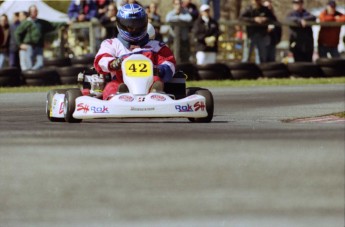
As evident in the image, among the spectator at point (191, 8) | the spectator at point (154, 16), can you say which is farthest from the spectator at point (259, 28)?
the spectator at point (154, 16)

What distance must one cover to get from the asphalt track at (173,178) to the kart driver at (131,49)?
271cm

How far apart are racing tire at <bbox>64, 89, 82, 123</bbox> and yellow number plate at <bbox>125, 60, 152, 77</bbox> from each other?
20.1 inches

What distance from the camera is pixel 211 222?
642 cm

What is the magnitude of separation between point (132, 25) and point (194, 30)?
31.7 ft

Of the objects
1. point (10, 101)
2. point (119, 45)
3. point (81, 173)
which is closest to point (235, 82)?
point (10, 101)

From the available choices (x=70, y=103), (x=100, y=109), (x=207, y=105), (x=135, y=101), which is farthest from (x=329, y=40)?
(x=100, y=109)

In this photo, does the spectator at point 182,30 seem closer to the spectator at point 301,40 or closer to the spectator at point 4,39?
the spectator at point 301,40

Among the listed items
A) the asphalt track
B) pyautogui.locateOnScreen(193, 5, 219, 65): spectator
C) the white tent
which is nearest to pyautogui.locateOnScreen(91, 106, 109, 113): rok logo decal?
the asphalt track

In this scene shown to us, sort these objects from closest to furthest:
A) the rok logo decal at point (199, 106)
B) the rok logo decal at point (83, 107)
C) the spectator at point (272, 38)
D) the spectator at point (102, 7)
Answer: the rok logo decal at point (83, 107)
the rok logo decal at point (199, 106)
the spectator at point (272, 38)
the spectator at point (102, 7)

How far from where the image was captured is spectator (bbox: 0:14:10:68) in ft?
72.9

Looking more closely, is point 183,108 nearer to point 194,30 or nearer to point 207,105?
point 207,105

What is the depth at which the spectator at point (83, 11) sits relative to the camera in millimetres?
23516

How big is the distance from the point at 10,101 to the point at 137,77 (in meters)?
5.34

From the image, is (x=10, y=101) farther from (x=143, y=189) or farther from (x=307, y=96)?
(x=143, y=189)
